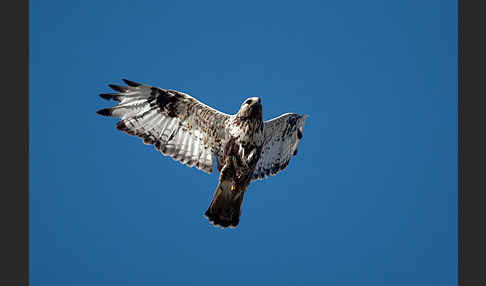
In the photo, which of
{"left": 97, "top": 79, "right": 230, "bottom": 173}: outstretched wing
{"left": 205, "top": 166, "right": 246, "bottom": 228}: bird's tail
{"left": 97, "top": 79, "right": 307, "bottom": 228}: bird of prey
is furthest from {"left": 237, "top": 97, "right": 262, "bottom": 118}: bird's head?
{"left": 205, "top": 166, "right": 246, "bottom": 228}: bird's tail

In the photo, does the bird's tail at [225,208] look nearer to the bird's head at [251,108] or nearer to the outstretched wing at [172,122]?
the outstretched wing at [172,122]

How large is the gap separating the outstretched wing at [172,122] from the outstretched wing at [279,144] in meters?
0.83

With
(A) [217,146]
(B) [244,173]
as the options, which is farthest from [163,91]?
(B) [244,173]

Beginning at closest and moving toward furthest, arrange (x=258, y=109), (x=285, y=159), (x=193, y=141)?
1. (x=258, y=109)
2. (x=193, y=141)
3. (x=285, y=159)

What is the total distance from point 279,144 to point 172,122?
1.59m

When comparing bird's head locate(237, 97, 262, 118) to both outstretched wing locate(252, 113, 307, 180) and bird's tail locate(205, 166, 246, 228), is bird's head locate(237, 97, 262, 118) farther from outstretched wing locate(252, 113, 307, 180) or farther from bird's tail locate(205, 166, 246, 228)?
bird's tail locate(205, 166, 246, 228)

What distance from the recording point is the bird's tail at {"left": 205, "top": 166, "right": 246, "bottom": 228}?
Result: 7.07m

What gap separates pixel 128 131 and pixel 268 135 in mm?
1894

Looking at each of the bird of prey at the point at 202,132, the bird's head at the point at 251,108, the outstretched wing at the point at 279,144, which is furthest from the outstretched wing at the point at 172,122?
the outstretched wing at the point at 279,144

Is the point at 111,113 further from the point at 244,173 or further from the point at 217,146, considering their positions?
the point at 244,173

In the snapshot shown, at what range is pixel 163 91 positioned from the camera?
7.08 metres

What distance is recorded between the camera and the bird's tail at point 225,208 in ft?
23.2

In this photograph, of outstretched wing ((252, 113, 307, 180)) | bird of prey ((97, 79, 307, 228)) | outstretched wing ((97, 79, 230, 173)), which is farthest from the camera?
outstretched wing ((252, 113, 307, 180))

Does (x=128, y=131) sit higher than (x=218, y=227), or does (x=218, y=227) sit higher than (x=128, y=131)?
(x=128, y=131)
